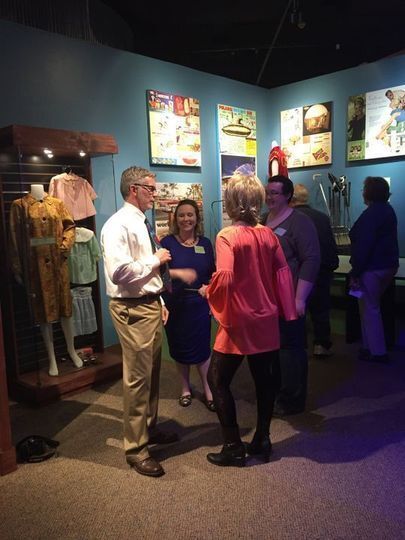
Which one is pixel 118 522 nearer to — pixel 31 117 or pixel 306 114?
pixel 31 117

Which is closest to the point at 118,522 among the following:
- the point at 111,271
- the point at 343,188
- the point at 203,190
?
the point at 111,271

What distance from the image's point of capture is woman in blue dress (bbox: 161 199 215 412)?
3072 millimetres

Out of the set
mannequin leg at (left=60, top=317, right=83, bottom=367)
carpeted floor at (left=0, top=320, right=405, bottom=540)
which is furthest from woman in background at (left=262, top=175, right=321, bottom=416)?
mannequin leg at (left=60, top=317, right=83, bottom=367)

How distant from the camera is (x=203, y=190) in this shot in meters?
5.45

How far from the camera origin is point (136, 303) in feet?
7.93

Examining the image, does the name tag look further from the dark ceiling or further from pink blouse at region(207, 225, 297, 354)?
the dark ceiling

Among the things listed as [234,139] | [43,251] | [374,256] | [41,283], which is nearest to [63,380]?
[41,283]

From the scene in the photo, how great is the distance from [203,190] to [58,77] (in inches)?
80.2

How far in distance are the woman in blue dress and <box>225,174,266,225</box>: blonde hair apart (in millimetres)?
823

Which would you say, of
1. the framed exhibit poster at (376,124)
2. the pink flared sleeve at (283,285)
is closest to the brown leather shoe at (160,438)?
the pink flared sleeve at (283,285)

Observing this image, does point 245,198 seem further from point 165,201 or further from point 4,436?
point 165,201

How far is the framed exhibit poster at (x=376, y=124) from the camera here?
16.5ft

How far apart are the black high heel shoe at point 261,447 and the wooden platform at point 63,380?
5.31 feet

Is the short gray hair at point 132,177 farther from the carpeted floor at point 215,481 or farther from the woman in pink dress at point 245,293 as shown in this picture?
the carpeted floor at point 215,481
